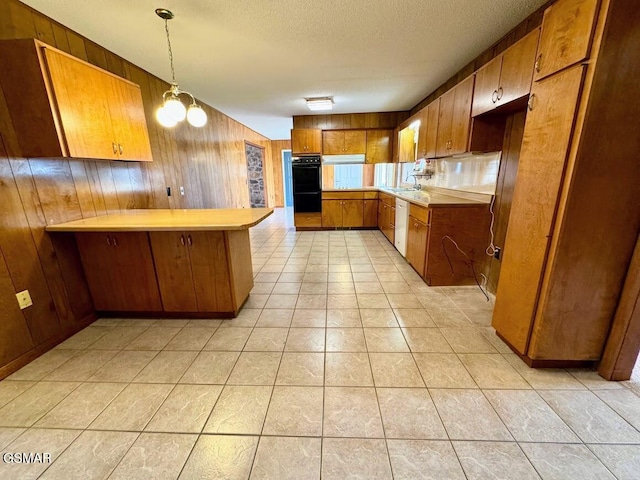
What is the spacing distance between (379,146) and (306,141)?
152cm

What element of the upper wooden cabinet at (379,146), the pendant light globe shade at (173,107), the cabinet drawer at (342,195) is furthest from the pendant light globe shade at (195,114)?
the upper wooden cabinet at (379,146)

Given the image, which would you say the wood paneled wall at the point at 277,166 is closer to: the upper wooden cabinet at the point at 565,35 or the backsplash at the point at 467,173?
the backsplash at the point at 467,173

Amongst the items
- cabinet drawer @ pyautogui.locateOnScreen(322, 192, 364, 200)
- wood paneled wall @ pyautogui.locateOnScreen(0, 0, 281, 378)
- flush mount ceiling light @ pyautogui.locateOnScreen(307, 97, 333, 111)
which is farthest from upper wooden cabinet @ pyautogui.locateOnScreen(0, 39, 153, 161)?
cabinet drawer @ pyautogui.locateOnScreen(322, 192, 364, 200)

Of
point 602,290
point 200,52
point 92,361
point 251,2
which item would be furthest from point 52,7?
point 602,290

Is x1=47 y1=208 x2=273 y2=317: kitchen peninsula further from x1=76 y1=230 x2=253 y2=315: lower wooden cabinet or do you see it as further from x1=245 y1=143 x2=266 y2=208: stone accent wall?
x1=245 y1=143 x2=266 y2=208: stone accent wall

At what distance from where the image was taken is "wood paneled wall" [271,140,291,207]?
8.73m

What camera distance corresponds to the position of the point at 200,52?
255cm

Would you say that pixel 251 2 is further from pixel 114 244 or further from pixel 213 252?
pixel 114 244

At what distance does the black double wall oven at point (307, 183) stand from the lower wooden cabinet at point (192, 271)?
3.50 meters

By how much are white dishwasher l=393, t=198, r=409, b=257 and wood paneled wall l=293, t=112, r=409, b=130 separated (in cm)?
230

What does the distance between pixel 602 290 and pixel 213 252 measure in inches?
102

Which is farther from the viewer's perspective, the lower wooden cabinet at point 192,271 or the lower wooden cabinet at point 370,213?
the lower wooden cabinet at point 370,213

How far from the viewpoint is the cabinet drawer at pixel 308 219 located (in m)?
5.67

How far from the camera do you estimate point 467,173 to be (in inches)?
122
